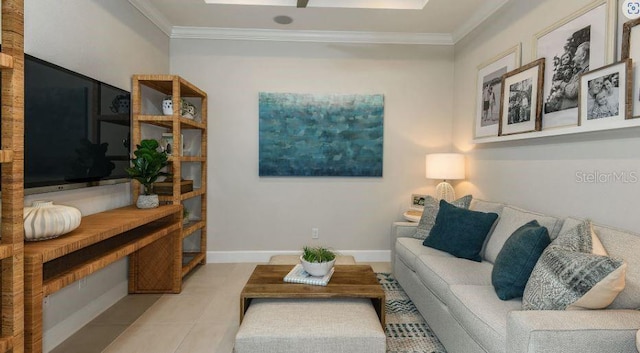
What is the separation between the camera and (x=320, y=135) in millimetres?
4051

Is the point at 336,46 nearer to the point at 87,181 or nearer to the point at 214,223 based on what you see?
the point at 214,223

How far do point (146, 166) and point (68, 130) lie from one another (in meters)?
0.71

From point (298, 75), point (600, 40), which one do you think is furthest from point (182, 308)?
point (600, 40)

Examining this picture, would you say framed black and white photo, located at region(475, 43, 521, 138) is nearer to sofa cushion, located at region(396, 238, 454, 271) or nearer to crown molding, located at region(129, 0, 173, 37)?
sofa cushion, located at region(396, 238, 454, 271)

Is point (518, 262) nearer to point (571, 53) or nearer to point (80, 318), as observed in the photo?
point (571, 53)

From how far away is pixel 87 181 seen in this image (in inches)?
94.7

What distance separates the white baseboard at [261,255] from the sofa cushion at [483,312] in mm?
2111

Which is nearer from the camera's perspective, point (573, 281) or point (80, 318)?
point (573, 281)

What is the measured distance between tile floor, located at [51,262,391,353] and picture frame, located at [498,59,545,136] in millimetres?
2735

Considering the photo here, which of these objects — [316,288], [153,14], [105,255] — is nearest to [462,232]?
[316,288]

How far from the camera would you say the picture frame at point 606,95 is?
1.88m

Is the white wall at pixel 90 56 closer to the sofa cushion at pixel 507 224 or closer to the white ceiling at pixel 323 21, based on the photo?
the white ceiling at pixel 323 21

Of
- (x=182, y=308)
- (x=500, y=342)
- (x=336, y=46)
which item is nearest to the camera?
(x=500, y=342)

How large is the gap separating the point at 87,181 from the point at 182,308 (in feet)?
4.06
